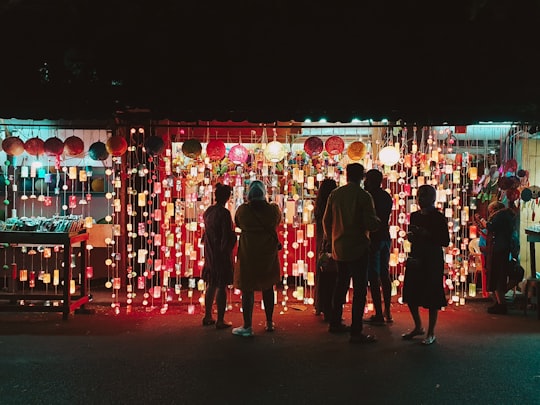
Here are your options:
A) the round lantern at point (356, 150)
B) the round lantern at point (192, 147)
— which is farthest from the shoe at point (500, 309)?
the round lantern at point (192, 147)

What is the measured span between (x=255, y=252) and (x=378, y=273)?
61.5 inches

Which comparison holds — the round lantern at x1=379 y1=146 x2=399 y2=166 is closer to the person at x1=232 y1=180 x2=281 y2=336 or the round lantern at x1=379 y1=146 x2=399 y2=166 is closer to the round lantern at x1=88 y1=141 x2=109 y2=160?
the person at x1=232 y1=180 x2=281 y2=336

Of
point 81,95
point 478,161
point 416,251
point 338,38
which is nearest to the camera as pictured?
point 416,251

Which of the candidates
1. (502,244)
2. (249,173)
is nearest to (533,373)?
(502,244)

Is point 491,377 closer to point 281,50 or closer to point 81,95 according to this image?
point 281,50

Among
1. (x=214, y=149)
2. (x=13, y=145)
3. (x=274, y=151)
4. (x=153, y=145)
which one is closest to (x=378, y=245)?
(x=274, y=151)

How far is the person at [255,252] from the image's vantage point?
6.09 m

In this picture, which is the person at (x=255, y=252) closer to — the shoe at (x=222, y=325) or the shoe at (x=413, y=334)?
the shoe at (x=222, y=325)

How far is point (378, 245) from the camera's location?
649 centimetres

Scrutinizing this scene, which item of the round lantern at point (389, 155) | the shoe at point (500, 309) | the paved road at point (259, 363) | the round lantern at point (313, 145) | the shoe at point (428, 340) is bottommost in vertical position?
the paved road at point (259, 363)

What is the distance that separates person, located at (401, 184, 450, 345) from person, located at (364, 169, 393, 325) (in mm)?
670

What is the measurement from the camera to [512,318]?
704 centimetres

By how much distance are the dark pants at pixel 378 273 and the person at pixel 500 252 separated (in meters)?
1.65

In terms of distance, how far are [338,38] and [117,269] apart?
16.1ft
